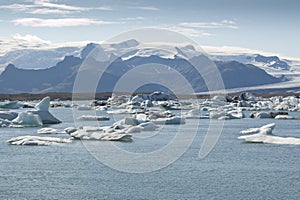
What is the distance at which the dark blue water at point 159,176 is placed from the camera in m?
13.4

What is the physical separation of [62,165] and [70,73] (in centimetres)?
18005

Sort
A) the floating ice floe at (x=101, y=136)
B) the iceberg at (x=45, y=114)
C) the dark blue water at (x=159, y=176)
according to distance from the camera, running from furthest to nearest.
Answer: the iceberg at (x=45, y=114) < the floating ice floe at (x=101, y=136) < the dark blue water at (x=159, y=176)

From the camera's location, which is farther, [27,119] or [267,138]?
[27,119]

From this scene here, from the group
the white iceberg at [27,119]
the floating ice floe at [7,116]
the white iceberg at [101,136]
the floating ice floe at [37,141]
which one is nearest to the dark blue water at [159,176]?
the floating ice floe at [37,141]

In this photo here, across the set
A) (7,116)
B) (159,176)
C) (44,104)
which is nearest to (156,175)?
(159,176)

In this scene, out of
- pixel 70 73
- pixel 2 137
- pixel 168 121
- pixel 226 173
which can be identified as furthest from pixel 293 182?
pixel 70 73

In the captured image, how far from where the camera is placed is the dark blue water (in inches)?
529

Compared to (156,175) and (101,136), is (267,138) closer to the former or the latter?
(101,136)

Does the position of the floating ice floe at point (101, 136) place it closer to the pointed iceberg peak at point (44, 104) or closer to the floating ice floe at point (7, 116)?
the pointed iceberg peak at point (44, 104)

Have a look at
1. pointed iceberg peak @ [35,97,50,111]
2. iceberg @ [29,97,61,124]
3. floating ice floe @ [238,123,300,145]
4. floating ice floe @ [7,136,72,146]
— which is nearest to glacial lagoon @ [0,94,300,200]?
floating ice floe @ [7,136,72,146]

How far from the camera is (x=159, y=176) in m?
15.6

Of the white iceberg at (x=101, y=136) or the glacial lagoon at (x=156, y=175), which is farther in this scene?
the white iceberg at (x=101, y=136)

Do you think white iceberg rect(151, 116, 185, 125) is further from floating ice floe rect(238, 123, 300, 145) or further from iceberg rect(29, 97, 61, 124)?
floating ice floe rect(238, 123, 300, 145)

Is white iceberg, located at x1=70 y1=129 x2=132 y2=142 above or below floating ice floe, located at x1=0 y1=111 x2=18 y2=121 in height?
above
